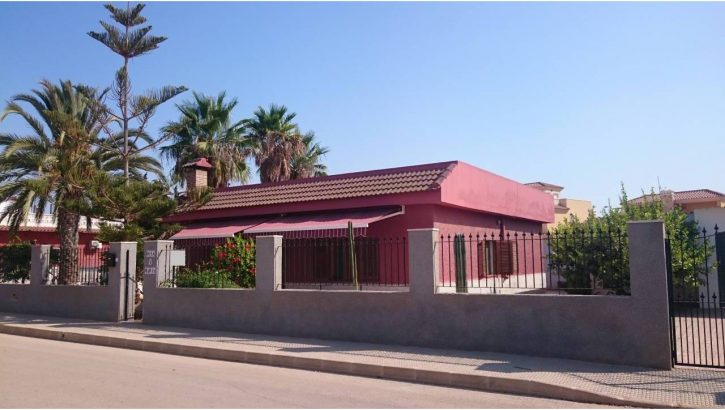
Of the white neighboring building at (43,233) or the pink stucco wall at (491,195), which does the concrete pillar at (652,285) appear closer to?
the pink stucco wall at (491,195)

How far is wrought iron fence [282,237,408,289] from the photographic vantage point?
12.7 metres

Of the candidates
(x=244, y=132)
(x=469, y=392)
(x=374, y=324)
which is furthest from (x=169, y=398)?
(x=244, y=132)

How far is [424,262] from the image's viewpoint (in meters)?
10.4

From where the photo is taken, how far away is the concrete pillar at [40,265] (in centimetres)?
1702

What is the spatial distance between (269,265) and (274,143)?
1707 cm

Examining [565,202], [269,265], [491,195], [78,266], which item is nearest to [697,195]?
[565,202]

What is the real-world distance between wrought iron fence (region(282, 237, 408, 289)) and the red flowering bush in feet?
4.34

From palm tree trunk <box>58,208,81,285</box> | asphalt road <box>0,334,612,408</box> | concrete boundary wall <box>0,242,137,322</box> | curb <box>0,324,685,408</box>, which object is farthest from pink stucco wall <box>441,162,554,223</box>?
palm tree trunk <box>58,208,81,285</box>

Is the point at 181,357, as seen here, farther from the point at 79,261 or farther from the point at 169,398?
the point at 79,261

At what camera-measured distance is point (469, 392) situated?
759 cm

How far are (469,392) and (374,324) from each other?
3.47m

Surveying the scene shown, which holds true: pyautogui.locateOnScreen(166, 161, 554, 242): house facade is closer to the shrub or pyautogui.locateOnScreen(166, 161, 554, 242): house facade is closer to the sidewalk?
the shrub

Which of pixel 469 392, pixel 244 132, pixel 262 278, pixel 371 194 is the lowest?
pixel 469 392

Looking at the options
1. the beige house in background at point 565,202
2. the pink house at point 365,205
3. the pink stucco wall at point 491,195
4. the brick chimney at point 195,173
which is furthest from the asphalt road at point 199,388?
the beige house in background at point 565,202
